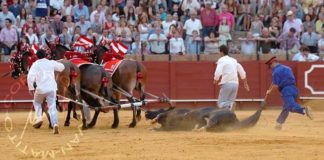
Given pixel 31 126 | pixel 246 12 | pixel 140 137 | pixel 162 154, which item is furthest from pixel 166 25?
pixel 162 154

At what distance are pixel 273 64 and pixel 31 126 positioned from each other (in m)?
5.09

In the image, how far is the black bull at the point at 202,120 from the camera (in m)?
16.0

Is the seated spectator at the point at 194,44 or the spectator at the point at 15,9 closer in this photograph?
the spectator at the point at 15,9

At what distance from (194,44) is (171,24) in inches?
32.1

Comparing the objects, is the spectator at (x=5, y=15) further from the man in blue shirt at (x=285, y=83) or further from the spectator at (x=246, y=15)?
the man in blue shirt at (x=285, y=83)

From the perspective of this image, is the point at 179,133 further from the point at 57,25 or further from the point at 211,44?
the point at 211,44

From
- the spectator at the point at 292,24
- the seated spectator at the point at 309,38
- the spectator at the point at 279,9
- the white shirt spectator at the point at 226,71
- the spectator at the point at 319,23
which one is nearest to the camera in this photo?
the white shirt spectator at the point at 226,71

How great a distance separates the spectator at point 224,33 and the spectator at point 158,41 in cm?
152

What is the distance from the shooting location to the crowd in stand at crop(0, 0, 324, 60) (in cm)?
2367

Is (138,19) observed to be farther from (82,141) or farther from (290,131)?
(82,141)

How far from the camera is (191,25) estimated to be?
24906mm

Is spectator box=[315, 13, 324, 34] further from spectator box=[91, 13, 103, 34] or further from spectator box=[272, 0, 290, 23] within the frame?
spectator box=[91, 13, 103, 34]

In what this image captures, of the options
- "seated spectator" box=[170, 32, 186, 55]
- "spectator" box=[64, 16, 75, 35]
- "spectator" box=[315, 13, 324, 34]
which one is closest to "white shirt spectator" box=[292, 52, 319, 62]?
"spectator" box=[315, 13, 324, 34]

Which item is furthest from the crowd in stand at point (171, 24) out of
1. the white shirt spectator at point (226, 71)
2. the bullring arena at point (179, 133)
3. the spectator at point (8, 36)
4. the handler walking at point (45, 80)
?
the handler walking at point (45, 80)
